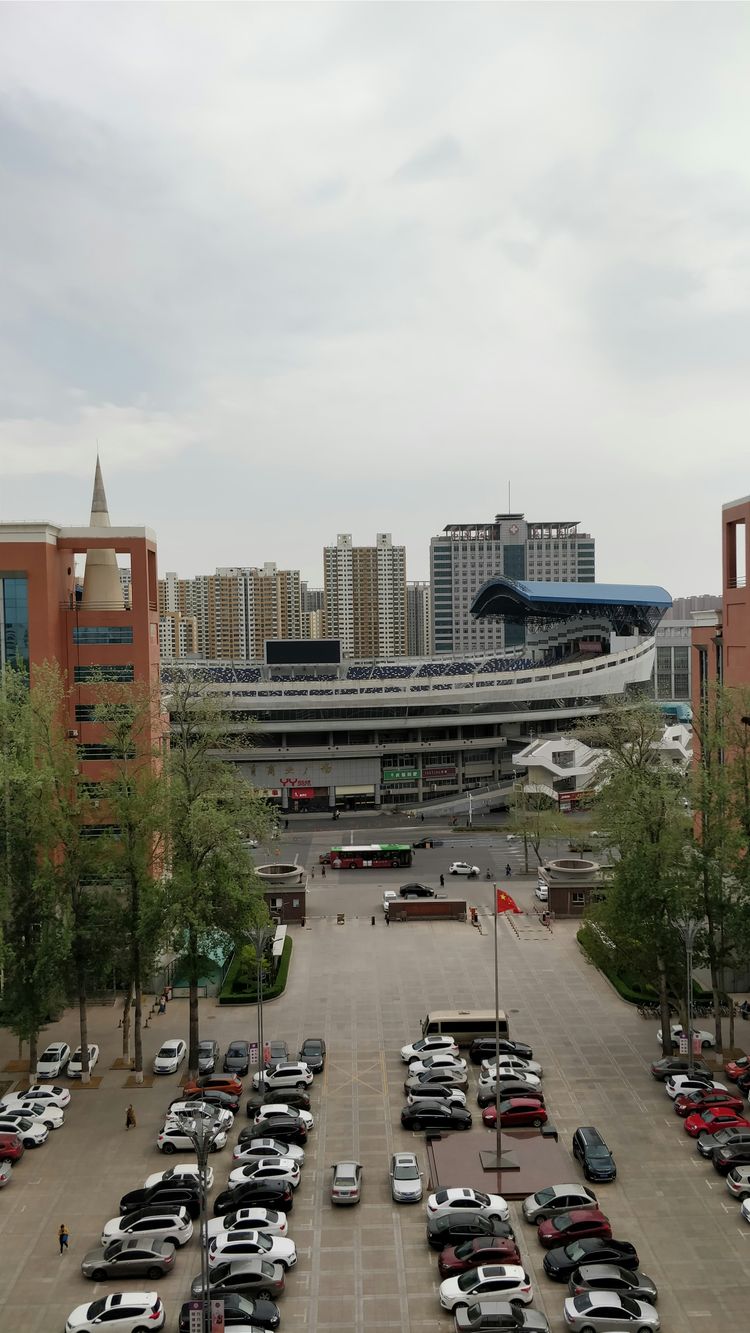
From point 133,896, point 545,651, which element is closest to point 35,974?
point 133,896

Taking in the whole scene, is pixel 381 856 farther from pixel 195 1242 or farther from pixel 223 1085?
pixel 195 1242

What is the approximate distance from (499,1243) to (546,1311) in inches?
60.5

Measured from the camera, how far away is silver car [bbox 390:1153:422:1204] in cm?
2273

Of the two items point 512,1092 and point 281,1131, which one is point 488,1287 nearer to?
point 281,1131

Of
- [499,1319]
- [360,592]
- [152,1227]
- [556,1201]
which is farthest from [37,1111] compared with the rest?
[360,592]

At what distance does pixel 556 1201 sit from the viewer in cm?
2189

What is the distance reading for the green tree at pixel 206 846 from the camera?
1174 inches

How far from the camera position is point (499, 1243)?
19969 millimetres

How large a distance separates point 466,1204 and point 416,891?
30.0 m

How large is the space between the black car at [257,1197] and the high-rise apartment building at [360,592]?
496 feet

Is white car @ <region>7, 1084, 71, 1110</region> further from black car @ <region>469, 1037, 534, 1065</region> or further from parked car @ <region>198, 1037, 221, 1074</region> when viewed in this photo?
black car @ <region>469, 1037, 534, 1065</region>

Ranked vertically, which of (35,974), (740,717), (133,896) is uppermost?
(740,717)

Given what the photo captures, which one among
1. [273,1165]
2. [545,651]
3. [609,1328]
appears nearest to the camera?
[609,1328]

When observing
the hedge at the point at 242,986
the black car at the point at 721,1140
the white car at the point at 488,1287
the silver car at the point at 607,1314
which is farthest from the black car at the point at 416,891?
the silver car at the point at 607,1314
